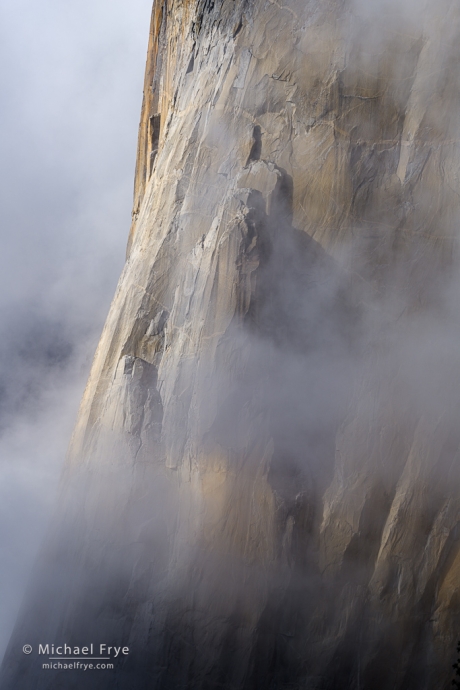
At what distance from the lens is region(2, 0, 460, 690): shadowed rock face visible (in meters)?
5.89

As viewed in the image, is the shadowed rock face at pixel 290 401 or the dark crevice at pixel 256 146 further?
the dark crevice at pixel 256 146

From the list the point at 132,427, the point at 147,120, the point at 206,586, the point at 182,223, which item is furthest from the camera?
the point at 147,120

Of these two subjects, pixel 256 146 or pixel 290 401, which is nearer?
pixel 290 401

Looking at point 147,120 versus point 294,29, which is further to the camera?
point 147,120

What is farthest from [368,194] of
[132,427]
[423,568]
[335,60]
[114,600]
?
[114,600]

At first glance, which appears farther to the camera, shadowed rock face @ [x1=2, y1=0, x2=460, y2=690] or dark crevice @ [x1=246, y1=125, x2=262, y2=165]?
dark crevice @ [x1=246, y1=125, x2=262, y2=165]

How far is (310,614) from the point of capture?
5.90 meters

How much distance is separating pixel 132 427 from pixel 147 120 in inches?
220

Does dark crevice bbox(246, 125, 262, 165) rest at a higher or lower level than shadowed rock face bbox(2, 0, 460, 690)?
higher

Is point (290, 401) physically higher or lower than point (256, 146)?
lower

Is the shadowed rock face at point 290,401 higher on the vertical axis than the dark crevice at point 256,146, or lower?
lower

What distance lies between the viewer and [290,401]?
6160mm

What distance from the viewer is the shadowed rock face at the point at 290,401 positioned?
19.3ft

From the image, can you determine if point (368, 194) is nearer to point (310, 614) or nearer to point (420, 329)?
point (420, 329)
